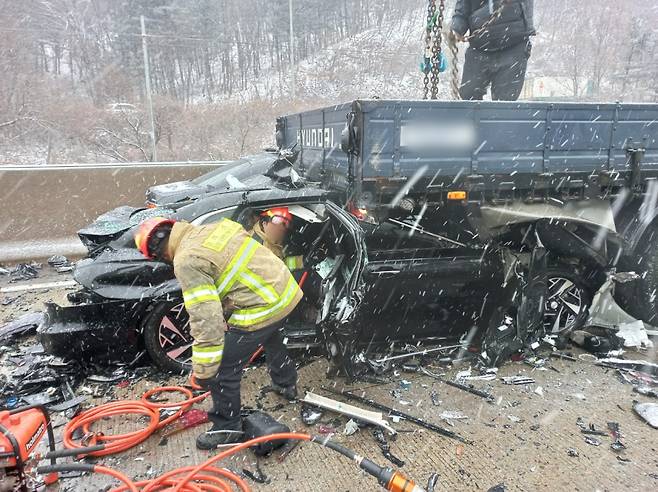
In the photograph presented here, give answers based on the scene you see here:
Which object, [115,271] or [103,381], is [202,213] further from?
[103,381]

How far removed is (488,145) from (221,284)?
8.46ft

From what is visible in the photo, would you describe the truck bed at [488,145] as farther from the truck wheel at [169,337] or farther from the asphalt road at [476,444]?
the truck wheel at [169,337]

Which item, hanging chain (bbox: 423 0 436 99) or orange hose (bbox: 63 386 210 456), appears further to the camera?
hanging chain (bbox: 423 0 436 99)

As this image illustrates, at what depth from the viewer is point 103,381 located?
3.98 meters

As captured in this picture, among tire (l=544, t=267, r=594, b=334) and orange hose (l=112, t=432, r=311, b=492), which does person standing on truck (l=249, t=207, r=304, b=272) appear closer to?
orange hose (l=112, t=432, r=311, b=492)

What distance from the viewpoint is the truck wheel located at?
12.9ft

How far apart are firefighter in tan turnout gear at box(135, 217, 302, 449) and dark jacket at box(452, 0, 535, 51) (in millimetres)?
4176

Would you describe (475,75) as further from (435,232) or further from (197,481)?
(197,481)

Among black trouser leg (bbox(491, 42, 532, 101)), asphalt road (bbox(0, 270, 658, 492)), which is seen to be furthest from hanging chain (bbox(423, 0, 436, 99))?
asphalt road (bbox(0, 270, 658, 492))

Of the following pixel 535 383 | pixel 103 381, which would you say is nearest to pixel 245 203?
pixel 103 381

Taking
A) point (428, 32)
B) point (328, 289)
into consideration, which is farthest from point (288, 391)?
point (428, 32)

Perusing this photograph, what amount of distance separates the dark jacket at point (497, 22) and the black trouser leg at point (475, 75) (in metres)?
0.21

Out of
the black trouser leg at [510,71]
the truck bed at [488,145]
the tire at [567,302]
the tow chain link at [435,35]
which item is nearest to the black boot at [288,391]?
the truck bed at [488,145]

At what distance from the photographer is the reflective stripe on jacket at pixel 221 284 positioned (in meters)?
2.76
